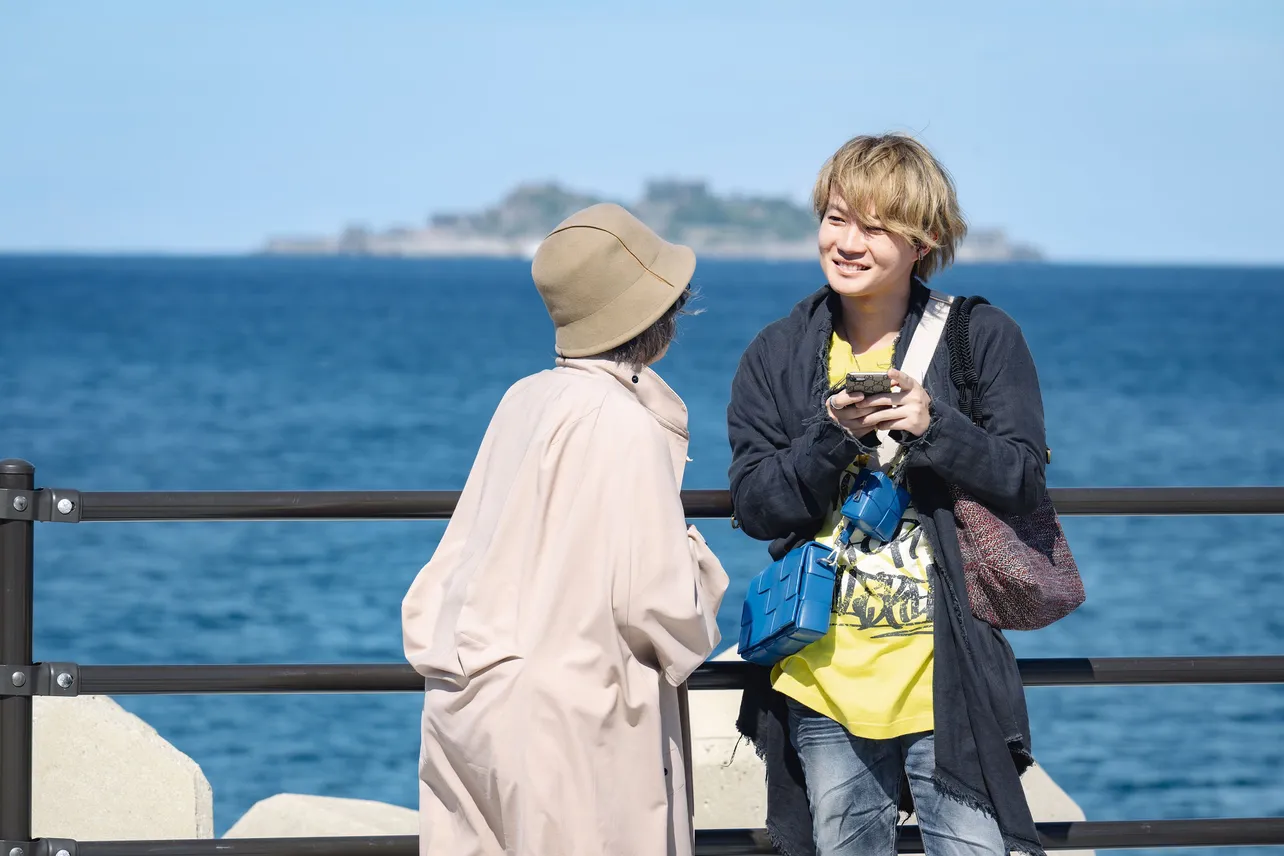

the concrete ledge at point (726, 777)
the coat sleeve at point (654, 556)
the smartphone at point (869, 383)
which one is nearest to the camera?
the coat sleeve at point (654, 556)

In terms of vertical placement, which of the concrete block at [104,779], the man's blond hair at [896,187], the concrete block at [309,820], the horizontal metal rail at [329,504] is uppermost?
the man's blond hair at [896,187]

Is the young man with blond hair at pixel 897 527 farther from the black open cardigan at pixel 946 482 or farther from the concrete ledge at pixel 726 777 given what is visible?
the concrete ledge at pixel 726 777

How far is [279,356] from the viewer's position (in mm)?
62156

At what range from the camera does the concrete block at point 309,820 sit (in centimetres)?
567

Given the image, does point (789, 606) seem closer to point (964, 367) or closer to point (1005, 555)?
point (1005, 555)

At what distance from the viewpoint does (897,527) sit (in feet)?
9.23

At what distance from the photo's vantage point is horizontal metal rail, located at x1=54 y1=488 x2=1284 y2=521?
3100 millimetres

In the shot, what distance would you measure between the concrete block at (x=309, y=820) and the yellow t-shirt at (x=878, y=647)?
10.6 ft

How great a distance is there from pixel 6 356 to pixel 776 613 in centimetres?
6396

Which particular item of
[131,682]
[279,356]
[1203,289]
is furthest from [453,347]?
[1203,289]

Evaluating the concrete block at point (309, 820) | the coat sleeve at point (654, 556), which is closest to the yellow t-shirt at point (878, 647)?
the coat sleeve at point (654, 556)

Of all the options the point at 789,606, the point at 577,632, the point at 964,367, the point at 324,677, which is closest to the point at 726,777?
the point at 324,677

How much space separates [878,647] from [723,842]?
726 millimetres

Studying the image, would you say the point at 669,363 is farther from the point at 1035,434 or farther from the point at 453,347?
the point at 1035,434
